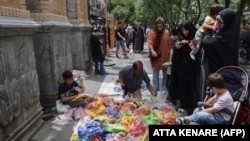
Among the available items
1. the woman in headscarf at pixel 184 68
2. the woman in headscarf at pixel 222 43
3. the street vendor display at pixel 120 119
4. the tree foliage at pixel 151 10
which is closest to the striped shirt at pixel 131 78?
the street vendor display at pixel 120 119

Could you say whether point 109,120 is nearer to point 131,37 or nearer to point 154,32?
point 154,32

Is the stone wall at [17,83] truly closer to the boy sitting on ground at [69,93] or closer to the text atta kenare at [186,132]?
the boy sitting on ground at [69,93]

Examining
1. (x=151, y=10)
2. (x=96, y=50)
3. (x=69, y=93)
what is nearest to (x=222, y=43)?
(x=69, y=93)

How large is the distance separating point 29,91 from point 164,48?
2929 millimetres

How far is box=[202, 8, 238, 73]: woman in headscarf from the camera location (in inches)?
169

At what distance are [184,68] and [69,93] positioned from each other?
7.32ft

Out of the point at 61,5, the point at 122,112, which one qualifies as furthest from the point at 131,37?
the point at 122,112

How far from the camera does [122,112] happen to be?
504 centimetres

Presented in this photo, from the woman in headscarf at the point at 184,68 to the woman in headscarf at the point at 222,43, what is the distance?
64cm

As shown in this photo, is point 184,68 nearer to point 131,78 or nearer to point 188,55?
point 188,55

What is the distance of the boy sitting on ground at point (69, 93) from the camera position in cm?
566

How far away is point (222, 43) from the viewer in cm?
439

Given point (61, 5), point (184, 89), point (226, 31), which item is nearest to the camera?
point (226, 31)

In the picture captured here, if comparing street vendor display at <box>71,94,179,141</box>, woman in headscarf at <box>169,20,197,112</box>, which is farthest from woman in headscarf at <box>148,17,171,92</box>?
street vendor display at <box>71,94,179,141</box>
